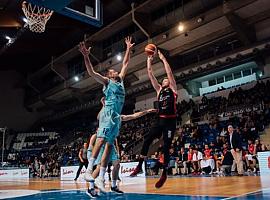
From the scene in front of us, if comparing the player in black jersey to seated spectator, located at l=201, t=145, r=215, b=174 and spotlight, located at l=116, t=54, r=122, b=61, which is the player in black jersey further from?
spotlight, located at l=116, t=54, r=122, b=61

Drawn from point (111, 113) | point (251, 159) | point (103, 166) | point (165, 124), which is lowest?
point (251, 159)

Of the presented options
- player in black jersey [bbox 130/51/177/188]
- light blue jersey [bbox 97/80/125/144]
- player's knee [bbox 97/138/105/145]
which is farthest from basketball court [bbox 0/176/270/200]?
light blue jersey [bbox 97/80/125/144]

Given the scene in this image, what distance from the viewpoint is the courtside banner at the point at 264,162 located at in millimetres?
11241

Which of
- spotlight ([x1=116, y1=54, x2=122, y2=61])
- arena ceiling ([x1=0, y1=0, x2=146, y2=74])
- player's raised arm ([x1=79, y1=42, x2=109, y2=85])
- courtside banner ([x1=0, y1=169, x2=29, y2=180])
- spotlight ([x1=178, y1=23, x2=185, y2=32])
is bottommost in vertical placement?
courtside banner ([x1=0, y1=169, x2=29, y2=180])

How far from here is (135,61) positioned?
877 inches

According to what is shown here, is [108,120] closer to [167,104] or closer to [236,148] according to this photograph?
[167,104]

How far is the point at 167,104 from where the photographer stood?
196 inches

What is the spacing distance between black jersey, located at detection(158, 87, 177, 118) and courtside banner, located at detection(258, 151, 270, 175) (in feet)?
25.8

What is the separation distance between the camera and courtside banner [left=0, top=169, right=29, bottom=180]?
20.6 meters

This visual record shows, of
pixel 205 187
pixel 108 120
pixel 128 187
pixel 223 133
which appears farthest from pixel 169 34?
pixel 108 120

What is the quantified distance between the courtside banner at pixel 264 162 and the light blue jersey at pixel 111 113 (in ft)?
27.3

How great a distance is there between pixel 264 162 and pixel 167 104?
809 centimetres

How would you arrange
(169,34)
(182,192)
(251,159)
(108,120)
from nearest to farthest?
(108,120)
(182,192)
(251,159)
(169,34)

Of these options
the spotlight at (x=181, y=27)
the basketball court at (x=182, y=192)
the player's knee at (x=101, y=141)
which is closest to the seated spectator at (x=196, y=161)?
the basketball court at (x=182, y=192)
